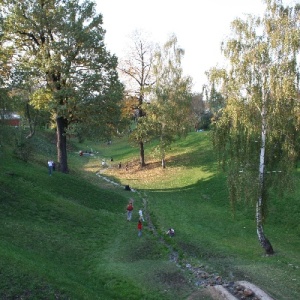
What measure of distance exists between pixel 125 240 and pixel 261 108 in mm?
12035

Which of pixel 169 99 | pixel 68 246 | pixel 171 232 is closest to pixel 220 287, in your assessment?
pixel 171 232

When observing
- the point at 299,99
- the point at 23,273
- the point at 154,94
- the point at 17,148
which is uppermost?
the point at 154,94

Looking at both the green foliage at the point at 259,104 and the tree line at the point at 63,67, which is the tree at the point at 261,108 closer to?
the green foliage at the point at 259,104

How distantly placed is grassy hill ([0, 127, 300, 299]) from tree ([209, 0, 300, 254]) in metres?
3.99

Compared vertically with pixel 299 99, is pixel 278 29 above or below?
above

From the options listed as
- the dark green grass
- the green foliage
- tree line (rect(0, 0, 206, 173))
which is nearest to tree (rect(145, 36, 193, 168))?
tree line (rect(0, 0, 206, 173))

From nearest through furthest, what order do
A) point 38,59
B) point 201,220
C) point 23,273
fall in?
point 23,273, point 201,220, point 38,59

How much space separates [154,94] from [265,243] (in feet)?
95.2

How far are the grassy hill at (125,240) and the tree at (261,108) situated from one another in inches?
157

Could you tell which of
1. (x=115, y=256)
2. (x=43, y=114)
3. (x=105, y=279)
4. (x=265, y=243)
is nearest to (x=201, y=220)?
(x=265, y=243)

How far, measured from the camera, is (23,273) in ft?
48.0

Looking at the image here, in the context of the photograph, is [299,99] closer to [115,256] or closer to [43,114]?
[115,256]

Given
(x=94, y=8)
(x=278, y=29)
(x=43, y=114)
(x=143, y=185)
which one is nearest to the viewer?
(x=278, y=29)

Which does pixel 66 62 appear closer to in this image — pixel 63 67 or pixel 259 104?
pixel 63 67
